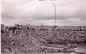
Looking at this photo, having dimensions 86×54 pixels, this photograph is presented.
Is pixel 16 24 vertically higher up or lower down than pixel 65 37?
higher up

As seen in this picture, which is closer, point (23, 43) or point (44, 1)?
point (44, 1)

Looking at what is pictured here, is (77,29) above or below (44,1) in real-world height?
below

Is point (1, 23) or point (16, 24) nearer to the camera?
point (1, 23)

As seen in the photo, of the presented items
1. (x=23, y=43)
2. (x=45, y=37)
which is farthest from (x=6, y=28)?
(x=45, y=37)

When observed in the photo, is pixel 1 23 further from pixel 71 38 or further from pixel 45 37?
pixel 71 38

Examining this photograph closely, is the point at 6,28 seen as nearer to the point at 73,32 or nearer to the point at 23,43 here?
the point at 23,43

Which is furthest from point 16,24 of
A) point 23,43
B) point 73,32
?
point 73,32

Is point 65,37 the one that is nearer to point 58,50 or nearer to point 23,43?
point 58,50

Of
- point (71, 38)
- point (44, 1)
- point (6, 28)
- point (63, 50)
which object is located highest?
point (44, 1)
